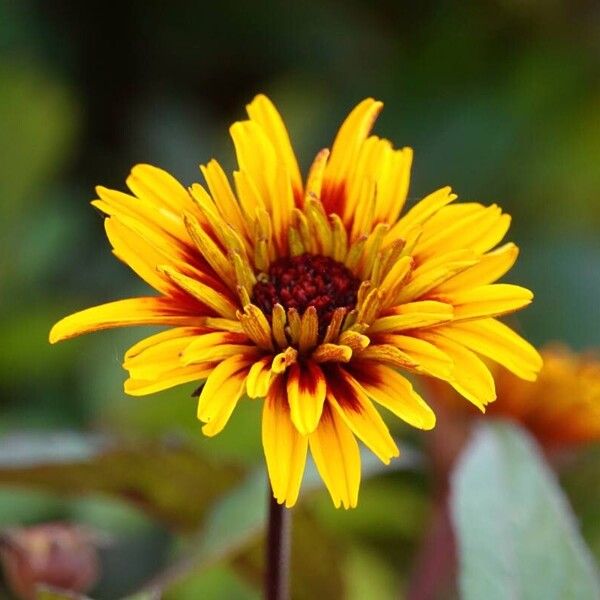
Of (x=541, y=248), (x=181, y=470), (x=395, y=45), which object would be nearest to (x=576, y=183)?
(x=541, y=248)

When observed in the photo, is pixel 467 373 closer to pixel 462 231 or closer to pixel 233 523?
pixel 462 231

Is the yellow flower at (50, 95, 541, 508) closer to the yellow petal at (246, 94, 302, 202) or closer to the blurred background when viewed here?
the yellow petal at (246, 94, 302, 202)

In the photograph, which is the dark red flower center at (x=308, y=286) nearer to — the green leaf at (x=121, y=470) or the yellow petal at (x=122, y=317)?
the yellow petal at (x=122, y=317)

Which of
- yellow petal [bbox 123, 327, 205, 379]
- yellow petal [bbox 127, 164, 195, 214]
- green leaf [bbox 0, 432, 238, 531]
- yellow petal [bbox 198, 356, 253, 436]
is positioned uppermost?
yellow petal [bbox 127, 164, 195, 214]

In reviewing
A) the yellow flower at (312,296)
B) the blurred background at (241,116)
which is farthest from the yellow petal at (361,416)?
the blurred background at (241,116)

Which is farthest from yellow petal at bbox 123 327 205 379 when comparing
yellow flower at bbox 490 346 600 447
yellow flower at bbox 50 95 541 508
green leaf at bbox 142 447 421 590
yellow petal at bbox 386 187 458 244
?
yellow flower at bbox 490 346 600 447

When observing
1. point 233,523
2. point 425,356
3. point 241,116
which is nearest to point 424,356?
point 425,356

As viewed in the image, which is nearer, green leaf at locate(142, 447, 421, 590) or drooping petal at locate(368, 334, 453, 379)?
drooping petal at locate(368, 334, 453, 379)
